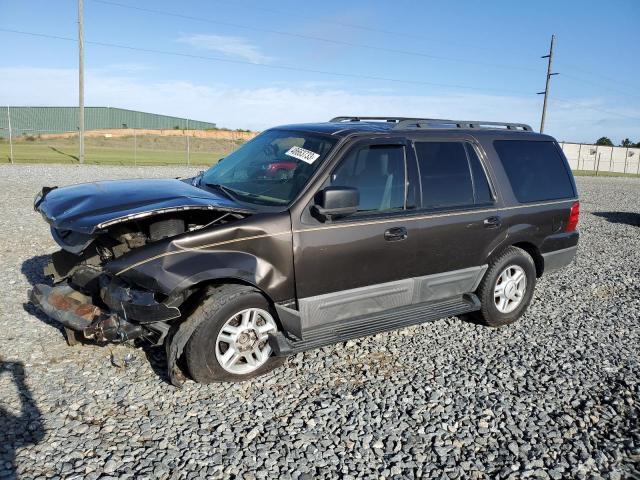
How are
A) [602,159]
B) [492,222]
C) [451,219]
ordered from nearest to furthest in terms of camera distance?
1. [451,219]
2. [492,222]
3. [602,159]

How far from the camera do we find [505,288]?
541 cm

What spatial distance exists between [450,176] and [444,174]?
9 cm

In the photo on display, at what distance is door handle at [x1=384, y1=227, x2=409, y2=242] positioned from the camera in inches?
171

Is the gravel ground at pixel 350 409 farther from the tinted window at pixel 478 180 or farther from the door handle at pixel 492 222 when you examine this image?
the tinted window at pixel 478 180

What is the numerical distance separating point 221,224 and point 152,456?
62.3 inches

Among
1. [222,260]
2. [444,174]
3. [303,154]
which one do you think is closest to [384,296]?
[444,174]

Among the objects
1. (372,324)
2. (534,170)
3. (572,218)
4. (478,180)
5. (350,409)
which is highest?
(534,170)

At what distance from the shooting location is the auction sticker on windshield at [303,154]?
4.32 meters

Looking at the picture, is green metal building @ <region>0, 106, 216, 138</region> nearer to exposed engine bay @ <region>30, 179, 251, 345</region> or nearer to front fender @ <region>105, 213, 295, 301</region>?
exposed engine bay @ <region>30, 179, 251, 345</region>

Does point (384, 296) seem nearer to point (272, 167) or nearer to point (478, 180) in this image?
point (272, 167)

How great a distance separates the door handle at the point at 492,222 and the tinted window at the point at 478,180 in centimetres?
18

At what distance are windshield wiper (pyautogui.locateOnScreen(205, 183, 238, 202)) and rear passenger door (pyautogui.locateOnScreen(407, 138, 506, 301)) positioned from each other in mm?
1570

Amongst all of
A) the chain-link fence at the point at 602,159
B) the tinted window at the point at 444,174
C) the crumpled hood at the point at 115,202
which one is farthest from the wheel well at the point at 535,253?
the chain-link fence at the point at 602,159

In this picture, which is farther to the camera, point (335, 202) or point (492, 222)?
point (492, 222)
